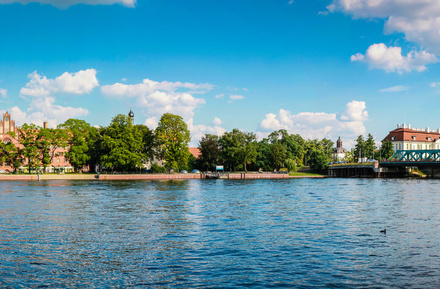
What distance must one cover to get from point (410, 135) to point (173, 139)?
117923mm

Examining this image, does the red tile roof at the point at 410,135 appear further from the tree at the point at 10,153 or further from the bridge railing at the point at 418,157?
the tree at the point at 10,153

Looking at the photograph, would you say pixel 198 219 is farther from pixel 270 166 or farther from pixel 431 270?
pixel 270 166

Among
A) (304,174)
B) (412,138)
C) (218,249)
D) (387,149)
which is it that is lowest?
(304,174)

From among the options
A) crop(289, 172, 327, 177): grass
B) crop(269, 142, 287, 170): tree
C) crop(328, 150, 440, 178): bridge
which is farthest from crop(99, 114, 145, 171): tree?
crop(328, 150, 440, 178): bridge

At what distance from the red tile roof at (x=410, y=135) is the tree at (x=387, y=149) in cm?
1131

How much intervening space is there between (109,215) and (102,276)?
18.1m

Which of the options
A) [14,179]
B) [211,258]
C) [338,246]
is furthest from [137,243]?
[14,179]

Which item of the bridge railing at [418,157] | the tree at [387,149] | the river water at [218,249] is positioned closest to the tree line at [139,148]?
the bridge railing at [418,157]

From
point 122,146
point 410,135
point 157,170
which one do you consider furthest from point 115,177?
point 410,135

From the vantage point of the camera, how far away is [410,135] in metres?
179

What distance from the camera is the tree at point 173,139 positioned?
115500 millimetres

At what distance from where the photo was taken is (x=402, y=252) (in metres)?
20.3

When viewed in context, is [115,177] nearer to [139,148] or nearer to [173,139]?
[139,148]

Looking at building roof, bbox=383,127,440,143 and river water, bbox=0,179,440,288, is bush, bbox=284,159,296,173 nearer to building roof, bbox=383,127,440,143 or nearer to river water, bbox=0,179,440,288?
building roof, bbox=383,127,440,143
